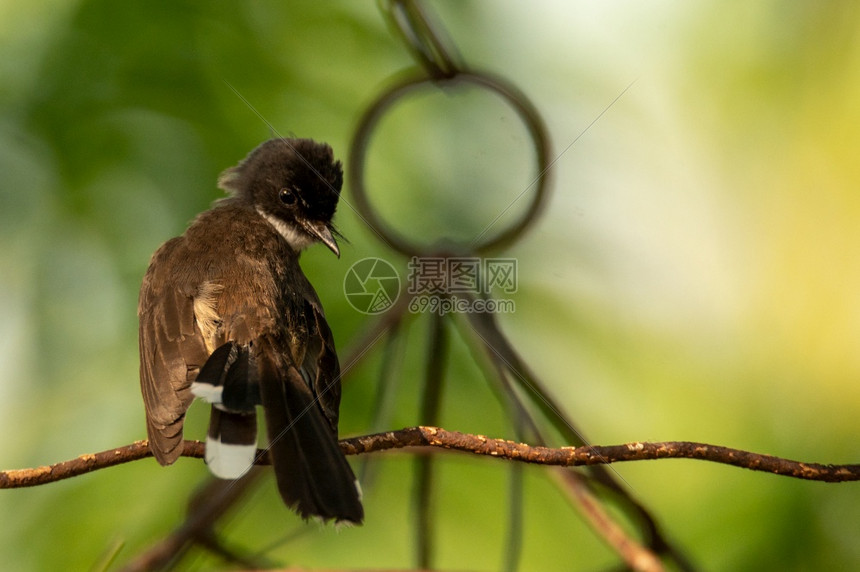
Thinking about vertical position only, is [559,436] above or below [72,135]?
above

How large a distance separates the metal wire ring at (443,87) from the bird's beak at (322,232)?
52 centimetres

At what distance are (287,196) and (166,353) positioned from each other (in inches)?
34.5

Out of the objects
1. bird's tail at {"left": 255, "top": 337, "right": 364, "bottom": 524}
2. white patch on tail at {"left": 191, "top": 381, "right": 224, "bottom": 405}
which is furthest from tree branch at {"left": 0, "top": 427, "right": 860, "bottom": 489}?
white patch on tail at {"left": 191, "top": 381, "right": 224, "bottom": 405}

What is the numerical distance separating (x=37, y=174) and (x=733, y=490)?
2.55 m

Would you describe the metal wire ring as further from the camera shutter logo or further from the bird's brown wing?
the bird's brown wing

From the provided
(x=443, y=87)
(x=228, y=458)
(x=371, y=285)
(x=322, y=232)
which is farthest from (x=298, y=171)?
(x=228, y=458)

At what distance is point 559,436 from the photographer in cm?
151

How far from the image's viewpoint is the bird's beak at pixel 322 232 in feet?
8.26

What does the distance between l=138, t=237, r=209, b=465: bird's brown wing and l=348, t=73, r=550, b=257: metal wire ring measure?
20.6 inches

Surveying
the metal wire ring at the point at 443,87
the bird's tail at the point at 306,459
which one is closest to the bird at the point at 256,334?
the bird's tail at the point at 306,459

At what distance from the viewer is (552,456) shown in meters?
1.24

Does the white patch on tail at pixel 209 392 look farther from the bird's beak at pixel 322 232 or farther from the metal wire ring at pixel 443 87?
the bird's beak at pixel 322 232

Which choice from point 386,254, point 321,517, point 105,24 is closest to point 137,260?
point 105,24

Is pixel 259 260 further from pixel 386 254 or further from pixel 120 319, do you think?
pixel 120 319
